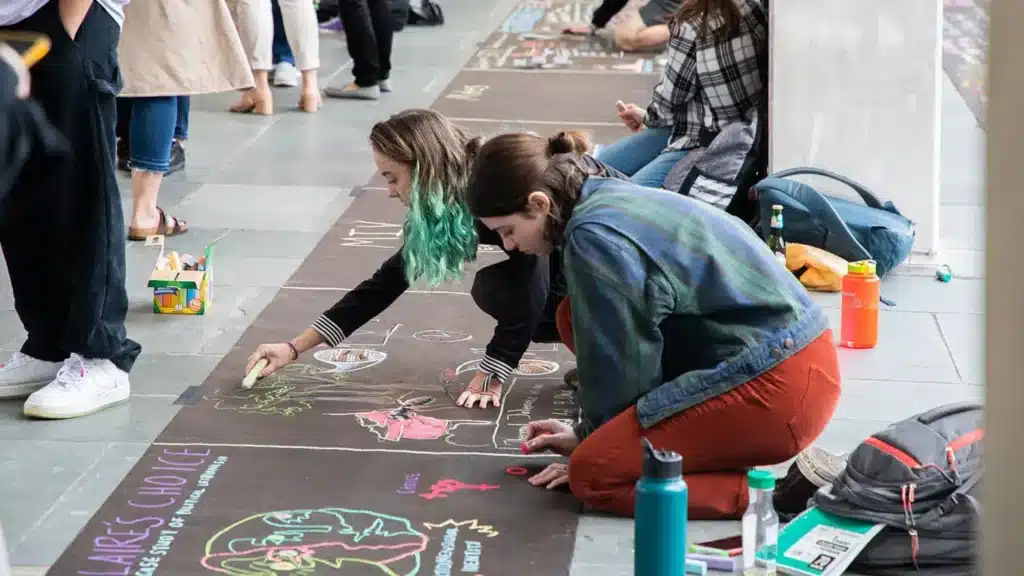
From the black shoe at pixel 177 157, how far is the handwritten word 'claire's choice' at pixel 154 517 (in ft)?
11.5

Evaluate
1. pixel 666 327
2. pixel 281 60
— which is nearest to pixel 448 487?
pixel 666 327

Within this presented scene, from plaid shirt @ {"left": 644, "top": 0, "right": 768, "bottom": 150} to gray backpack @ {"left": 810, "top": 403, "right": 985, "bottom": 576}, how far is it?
7.72 feet

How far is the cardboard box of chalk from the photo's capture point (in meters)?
5.00

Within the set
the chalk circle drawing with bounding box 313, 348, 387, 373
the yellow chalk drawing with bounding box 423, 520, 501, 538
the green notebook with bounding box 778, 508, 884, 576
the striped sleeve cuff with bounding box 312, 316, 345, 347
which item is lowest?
the chalk circle drawing with bounding box 313, 348, 387, 373

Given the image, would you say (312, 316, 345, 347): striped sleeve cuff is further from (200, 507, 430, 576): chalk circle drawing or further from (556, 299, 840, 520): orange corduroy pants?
(556, 299, 840, 520): orange corduroy pants

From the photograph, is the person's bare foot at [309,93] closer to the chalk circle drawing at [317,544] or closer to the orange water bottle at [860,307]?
the orange water bottle at [860,307]

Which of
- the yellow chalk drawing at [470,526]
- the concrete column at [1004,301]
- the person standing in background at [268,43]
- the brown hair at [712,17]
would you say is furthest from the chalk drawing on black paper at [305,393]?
the person standing in background at [268,43]

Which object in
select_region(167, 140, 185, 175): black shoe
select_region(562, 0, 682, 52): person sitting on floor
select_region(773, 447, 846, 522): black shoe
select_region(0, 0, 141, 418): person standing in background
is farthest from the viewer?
select_region(562, 0, 682, 52): person sitting on floor

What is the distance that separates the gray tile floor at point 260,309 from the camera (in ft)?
11.6

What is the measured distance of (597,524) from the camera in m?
3.43

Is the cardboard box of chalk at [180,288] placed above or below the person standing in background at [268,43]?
below

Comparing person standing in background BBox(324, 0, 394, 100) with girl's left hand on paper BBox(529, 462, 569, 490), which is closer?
girl's left hand on paper BBox(529, 462, 569, 490)

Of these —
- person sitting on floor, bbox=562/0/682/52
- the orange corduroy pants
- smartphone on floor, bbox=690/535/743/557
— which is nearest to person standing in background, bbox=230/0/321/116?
person sitting on floor, bbox=562/0/682/52

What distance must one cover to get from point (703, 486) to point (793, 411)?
0.28m
